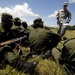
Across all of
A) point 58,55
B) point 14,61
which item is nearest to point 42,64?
point 58,55

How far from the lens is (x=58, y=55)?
6809 millimetres

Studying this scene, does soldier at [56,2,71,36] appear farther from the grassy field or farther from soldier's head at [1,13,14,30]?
the grassy field

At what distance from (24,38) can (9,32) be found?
6.96 ft

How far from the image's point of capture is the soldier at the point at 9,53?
602cm

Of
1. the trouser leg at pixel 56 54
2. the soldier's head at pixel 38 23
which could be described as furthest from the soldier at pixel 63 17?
the trouser leg at pixel 56 54

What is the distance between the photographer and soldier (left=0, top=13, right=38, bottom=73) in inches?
237

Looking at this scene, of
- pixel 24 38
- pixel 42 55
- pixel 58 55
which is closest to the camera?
pixel 58 55

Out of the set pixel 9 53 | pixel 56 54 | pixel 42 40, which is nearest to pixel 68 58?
pixel 56 54

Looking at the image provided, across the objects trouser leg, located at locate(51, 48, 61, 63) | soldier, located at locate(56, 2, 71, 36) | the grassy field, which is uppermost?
→ soldier, located at locate(56, 2, 71, 36)

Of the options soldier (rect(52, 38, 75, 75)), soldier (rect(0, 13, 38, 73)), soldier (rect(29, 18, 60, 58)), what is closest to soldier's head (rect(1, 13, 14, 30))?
soldier (rect(0, 13, 38, 73))

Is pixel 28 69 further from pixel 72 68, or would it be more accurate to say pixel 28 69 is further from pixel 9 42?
pixel 9 42

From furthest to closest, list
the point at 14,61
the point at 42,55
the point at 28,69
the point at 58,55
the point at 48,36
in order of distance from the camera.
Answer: the point at 48,36, the point at 42,55, the point at 58,55, the point at 14,61, the point at 28,69

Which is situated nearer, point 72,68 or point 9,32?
point 72,68

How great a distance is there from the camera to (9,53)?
6730mm
